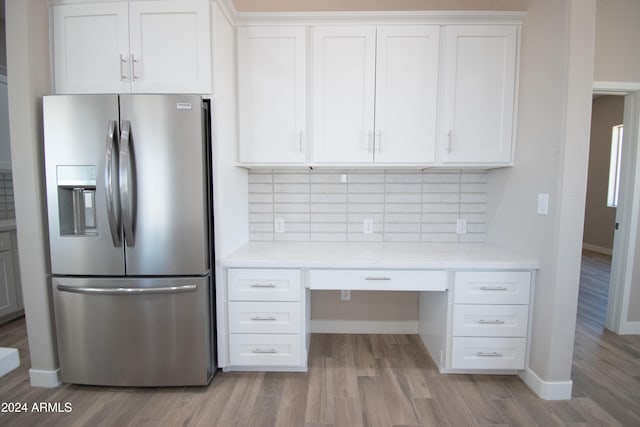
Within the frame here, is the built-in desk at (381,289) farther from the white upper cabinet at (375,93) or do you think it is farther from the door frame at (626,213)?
the door frame at (626,213)

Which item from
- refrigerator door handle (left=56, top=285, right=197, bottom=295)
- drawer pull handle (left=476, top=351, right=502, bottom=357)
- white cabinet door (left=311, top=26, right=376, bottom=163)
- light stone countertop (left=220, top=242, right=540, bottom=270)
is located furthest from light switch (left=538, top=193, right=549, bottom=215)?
refrigerator door handle (left=56, top=285, right=197, bottom=295)

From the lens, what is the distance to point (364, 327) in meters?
2.58

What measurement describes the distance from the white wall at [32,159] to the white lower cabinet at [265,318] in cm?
113

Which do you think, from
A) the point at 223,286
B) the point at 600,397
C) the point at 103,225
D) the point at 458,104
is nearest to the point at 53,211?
the point at 103,225

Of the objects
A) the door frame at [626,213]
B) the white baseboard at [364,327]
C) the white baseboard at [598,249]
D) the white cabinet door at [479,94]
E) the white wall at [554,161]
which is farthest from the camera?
the white baseboard at [598,249]

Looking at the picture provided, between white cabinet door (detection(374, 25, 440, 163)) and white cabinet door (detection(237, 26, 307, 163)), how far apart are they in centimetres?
55

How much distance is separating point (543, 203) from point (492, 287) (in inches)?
23.9

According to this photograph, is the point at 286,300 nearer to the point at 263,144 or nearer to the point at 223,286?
the point at 223,286

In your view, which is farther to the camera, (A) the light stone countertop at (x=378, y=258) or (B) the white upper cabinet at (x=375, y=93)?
(B) the white upper cabinet at (x=375, y=93)

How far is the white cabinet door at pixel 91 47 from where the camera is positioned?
1.75 m

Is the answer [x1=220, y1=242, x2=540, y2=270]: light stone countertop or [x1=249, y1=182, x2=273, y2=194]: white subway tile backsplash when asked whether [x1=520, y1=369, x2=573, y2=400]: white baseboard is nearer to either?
[x1=220, y1=242, x2=540, y2=270]: light stone countertop

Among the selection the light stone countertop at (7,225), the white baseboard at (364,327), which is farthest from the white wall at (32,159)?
the white baseboard at (364,327)

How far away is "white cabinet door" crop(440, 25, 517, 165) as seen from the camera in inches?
78.9

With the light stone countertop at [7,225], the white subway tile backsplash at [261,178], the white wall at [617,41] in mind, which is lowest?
the light stone countertop at [7,225]
